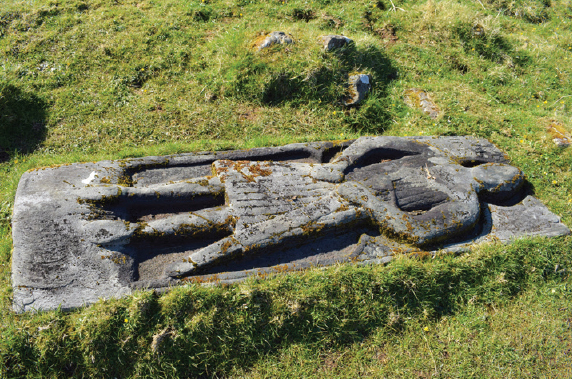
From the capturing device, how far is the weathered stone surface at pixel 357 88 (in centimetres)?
663

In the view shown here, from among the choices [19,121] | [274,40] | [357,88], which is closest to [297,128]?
[357,88]

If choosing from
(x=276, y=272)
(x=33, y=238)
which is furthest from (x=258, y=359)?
(x=33, y=238)

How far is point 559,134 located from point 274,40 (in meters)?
4.92

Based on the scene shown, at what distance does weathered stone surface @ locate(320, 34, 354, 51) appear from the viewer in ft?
22.6

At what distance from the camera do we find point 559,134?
249 inches

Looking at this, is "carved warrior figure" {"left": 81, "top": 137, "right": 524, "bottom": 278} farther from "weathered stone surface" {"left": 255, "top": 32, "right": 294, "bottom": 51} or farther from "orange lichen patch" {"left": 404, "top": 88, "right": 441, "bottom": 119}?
"weathered stone surface" {"left": 255, "top": 32, "right": 294, "bottom": 51}

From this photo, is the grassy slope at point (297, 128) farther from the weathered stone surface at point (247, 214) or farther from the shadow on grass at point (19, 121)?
the weathered stone surface at point (247, 214)

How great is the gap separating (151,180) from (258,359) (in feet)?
7.89

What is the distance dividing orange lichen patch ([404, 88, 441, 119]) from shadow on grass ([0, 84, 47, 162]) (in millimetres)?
5915

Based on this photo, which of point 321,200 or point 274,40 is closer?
point 321,200

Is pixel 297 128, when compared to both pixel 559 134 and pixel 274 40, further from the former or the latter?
pixel 559 134

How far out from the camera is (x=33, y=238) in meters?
3.78

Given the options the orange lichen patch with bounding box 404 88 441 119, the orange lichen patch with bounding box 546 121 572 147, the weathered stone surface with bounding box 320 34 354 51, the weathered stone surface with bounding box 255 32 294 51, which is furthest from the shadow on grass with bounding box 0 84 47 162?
the orange lichen patch with bounding box 546 121 572 147

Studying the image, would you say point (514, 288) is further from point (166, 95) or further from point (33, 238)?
point (166, 95)
